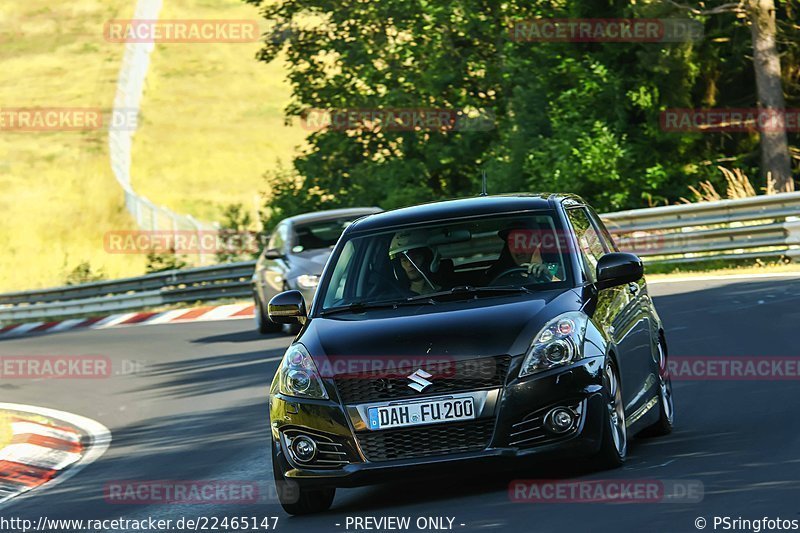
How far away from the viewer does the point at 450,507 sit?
26.0 feet

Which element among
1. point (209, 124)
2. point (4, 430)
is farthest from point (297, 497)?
point (209, 124)

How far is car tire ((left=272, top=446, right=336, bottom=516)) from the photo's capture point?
829cm

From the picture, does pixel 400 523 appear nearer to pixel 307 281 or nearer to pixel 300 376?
pixel 300 376

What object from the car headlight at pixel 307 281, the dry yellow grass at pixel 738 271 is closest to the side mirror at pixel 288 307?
the car headlight at pixel 307 281

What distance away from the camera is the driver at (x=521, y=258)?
883 cm

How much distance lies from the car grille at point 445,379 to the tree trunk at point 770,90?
69.7 feet

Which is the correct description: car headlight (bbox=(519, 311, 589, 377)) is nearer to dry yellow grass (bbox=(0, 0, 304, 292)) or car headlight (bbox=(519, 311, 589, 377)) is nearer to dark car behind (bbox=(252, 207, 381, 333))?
dark car behind (bbox=(252, 207, 381, 333))

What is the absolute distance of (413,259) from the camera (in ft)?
30.1

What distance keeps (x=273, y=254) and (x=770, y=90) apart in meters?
12.0

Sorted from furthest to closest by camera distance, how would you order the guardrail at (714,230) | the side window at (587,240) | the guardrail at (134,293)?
1. the guardrail at (134,293)
2. the guardrail at (714,230)
3. the side window at (587,240)

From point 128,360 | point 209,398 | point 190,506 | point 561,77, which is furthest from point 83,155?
point 190,506

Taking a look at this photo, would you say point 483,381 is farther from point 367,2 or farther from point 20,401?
point 367,2

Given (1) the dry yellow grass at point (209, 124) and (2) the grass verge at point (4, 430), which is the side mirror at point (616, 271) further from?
(1) the dry yellow grass at point (209, 124)

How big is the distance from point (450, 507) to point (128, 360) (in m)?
13.4
